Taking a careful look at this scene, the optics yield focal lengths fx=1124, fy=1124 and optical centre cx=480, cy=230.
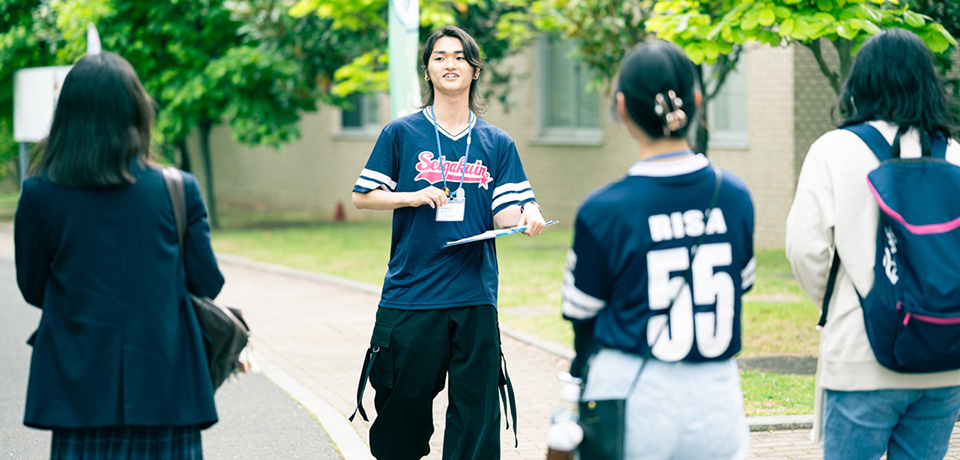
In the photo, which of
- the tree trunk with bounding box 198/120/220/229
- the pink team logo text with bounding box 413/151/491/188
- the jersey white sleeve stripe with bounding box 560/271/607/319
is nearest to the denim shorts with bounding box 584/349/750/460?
the jersey white sleeve stripe with bounding box 560/271/607/319

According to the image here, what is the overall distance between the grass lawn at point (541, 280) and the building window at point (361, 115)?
336 cm

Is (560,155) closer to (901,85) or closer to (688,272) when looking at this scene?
(901,85)

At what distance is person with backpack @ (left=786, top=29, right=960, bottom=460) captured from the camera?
311cm

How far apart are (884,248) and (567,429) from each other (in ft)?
3.58

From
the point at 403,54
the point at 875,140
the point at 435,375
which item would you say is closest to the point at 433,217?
the point at 435,375

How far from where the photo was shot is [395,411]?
445cm

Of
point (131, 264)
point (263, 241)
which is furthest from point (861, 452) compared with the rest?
point (263, 241)

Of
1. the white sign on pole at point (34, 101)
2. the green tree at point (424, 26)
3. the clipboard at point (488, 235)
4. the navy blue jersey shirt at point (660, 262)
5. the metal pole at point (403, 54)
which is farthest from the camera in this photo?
the white sign on pole at point (34, 101)

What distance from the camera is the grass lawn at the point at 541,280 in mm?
7180

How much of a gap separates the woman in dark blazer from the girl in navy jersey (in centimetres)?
117

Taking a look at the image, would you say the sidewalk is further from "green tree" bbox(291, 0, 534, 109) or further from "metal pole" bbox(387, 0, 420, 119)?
"green tree" bbox(291, 0, 534, 109)

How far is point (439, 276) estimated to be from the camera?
14.4 ft

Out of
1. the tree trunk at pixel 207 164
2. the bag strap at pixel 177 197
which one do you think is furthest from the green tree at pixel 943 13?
the tree trunk at pixel 207 164

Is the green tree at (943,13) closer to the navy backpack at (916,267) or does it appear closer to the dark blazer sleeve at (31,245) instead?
the navy backpack at (916,267)
